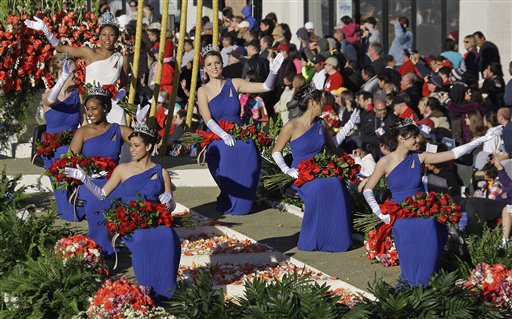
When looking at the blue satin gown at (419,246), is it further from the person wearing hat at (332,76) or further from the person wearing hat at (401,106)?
the person wearing hat at (332,76)

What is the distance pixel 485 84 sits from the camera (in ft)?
69.6

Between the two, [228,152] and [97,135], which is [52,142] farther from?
[228,152]

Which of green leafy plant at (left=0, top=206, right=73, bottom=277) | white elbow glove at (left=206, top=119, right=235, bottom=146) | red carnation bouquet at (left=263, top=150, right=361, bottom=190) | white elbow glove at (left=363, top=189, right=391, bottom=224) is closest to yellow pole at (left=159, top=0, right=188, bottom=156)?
white elbow glove at (left=206, top=119, right=235, bottom=146)

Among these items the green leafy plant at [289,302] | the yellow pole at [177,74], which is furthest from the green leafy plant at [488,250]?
the yellow pole at [177,74]

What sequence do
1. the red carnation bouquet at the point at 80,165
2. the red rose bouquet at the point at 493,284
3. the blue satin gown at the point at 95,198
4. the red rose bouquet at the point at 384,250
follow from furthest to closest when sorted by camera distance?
1. the red carnation bouquet at the point at 80,165
2. the blue satin gown at the point at 95,198
3. the red rose bouquet at the point at 384,250
4. the red rose bouquet at the point at 493,284

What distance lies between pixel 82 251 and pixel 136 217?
2.88 ft

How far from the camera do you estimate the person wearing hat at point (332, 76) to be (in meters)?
21.6

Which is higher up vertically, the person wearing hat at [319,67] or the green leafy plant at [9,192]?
the person wearing hat at [319,67]

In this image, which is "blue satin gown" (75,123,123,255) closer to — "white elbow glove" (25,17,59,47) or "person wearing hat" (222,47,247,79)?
"white elbow glove" (25,17,59,47)

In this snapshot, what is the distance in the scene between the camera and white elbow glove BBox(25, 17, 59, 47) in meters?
17.6

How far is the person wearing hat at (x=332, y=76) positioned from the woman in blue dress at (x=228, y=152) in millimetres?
4581

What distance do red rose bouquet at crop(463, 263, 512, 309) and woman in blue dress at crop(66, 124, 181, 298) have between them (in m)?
2.83

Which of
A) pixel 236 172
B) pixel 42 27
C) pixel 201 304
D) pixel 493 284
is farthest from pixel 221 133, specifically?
pixel 201 304

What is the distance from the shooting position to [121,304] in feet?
40.0
